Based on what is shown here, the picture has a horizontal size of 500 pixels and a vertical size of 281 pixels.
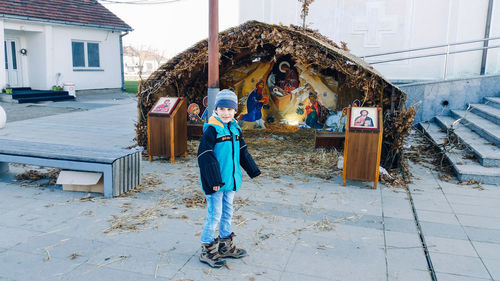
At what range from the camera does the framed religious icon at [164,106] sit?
7943 mm

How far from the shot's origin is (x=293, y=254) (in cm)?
416

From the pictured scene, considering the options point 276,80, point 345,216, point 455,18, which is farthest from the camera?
point 455,18

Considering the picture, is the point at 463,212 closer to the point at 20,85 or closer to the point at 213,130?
the point at 213,130

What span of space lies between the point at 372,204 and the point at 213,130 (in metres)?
3.18

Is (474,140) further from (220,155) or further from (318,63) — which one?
(220,155)

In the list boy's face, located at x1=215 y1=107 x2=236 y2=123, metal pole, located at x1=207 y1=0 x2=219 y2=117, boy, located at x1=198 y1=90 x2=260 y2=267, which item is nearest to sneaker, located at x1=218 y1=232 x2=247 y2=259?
boy, located at x1=198 y1=90 x2=260 y2=267

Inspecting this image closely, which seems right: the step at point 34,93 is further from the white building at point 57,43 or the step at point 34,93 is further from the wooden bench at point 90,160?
the wooden bench at point 90,160

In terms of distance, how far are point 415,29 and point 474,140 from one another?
7375 mm

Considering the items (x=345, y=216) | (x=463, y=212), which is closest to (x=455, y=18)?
(x=463, y=212)

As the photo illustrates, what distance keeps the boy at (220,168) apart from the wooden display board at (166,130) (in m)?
4.18

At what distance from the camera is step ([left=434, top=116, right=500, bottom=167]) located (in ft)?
23.6

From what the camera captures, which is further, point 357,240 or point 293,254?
point 357,240

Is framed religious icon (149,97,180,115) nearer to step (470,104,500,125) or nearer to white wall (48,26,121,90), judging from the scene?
step (470,104,500,125)

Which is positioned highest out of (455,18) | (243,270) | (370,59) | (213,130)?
(455,18)
